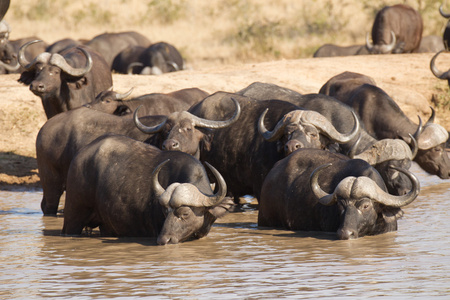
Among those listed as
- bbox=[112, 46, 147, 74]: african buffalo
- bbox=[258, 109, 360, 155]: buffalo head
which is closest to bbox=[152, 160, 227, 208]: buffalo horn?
bbox=[258, 109, 360, 155]: buffalo head

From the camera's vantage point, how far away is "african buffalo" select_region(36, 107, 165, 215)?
31.5 ft

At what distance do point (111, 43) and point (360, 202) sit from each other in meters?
20.5

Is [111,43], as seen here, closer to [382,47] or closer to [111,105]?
[382,47]

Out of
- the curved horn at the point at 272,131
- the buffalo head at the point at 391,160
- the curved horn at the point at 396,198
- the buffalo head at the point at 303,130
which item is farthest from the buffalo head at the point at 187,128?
the curved horn at the point at 396,198

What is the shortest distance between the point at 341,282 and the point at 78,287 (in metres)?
1.82

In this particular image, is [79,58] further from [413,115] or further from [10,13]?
[10,13]

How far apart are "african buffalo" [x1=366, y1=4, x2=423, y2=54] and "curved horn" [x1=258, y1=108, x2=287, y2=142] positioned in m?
17.3

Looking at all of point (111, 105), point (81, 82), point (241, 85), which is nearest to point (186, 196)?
point (111, 105)

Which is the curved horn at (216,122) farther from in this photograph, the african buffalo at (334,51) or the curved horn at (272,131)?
the african buffalo at (334,51)

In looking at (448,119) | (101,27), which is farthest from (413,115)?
(101,27)

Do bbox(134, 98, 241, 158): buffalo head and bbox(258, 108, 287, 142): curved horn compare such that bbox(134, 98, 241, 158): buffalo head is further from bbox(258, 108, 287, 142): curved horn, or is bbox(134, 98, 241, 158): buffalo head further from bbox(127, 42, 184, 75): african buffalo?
bbox(127, 42, 184, 75): african buffalo

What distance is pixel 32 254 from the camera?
285 inches

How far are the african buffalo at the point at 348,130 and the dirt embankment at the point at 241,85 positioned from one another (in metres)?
3.78

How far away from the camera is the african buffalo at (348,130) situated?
9695 millimetres
